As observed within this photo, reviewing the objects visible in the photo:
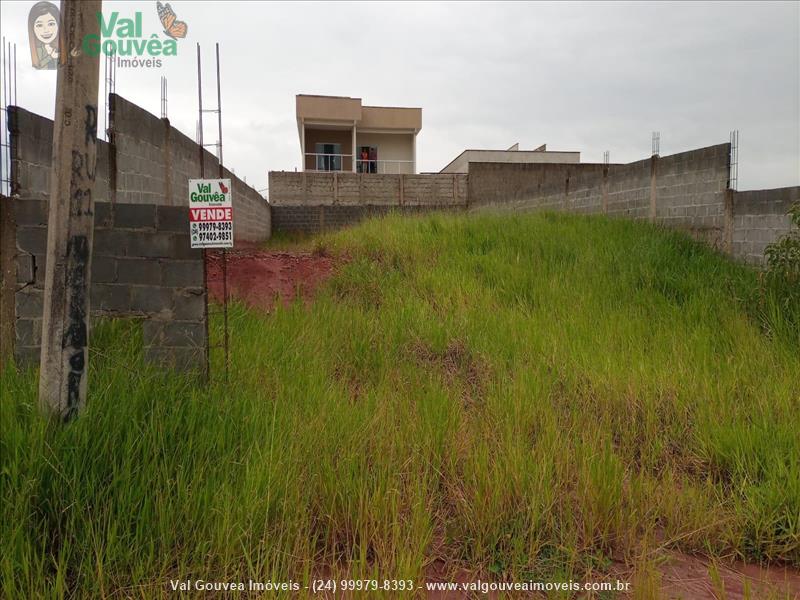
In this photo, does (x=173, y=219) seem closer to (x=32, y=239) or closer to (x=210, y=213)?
(x=210, y=213)

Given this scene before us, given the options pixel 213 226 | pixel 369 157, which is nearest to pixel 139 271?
pixel 213 226

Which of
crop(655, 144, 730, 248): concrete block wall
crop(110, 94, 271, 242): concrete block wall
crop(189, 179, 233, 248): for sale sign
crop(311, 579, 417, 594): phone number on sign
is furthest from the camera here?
crop(655, 144, 730, 248): concrete block wall

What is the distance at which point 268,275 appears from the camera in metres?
6.51

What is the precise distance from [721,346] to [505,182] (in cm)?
1590

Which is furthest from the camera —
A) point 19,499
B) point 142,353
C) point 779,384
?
point 779,384

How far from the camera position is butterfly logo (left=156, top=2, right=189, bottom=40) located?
4.46 m

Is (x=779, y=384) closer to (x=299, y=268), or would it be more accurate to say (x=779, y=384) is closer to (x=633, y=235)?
(x=633, y=235)

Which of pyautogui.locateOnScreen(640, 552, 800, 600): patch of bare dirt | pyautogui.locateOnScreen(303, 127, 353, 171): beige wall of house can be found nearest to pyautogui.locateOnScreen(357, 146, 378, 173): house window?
pyautogui.locateOnScreen(303, 127, 353, 171): beige wall of house

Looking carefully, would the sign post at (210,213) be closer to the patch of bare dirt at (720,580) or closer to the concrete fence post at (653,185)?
the patch of bare dirt at (720,580)

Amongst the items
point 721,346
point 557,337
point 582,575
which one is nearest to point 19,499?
point 582,575

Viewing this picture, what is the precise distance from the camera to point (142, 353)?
2.96 m

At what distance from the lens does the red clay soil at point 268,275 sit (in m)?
5.49

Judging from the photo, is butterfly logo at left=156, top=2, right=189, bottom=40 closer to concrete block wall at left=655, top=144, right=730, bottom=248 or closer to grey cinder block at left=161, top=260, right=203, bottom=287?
grey cinder block at left=161, top=260, right=203, bottom=287

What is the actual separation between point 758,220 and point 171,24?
692 centimetres
